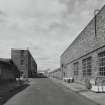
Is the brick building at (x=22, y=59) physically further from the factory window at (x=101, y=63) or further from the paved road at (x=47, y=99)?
the paved road at (x=47, y=99)

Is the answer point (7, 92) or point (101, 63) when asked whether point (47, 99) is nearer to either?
point (7, 92)

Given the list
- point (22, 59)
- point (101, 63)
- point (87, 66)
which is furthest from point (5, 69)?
point (22, 59)

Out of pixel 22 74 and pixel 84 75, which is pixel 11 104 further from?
pixel 22 74

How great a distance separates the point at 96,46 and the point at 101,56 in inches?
72.6

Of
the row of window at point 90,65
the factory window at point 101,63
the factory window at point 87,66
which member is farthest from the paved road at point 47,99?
the factory window at point 87,66

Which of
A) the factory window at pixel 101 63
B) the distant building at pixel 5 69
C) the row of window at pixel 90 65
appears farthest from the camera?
the distant building at pixel 5 69

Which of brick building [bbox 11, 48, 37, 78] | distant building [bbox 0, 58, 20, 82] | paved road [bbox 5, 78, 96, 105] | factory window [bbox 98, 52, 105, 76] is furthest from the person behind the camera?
brick building [bbox 11, 48, 37, 78]

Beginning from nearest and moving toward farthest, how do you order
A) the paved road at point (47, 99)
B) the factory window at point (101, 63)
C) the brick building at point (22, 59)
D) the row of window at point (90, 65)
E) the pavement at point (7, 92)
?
the paved road at point (47, 99) < the pavement at point (7, 92) < the factory window at point (101, 63) < the row of window at point (90, 65) < the brick building at point (22, 59)

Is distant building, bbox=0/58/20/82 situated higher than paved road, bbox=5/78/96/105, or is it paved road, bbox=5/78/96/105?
distant building, bbox=0/58/20/82

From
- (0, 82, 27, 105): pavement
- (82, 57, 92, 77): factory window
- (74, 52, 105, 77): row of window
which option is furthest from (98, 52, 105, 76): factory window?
(0, 82, 27, 105): pavement

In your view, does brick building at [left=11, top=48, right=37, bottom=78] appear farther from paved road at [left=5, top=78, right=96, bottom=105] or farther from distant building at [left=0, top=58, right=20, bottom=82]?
paved road at [left=5, top=78, right=96, bottom=105]

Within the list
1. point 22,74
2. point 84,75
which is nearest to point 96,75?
point 84,75

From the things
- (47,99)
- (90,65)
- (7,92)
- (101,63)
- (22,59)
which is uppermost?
(22,59)

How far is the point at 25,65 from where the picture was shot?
8644 cm
